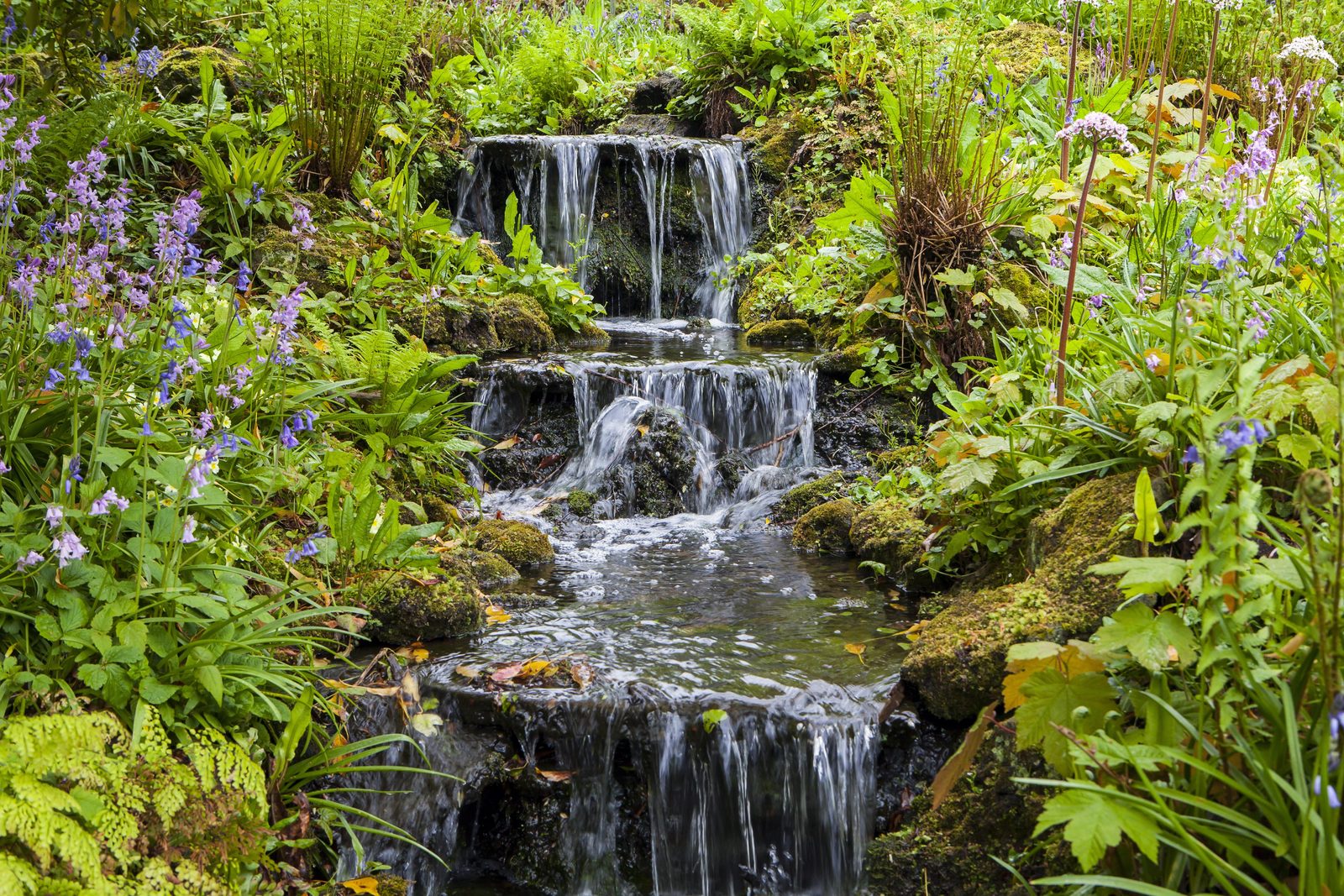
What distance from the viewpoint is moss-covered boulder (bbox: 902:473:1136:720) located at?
9.07 ft

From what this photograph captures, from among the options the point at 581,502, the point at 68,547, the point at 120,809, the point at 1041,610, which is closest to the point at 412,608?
the point at 120,809

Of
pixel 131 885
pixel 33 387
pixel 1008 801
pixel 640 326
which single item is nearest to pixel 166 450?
pixel 33 387

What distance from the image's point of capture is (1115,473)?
3.03 m

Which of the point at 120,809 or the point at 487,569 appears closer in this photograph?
the point at 120,809

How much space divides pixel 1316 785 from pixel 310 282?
17.3 feet

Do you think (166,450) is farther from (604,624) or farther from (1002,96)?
(1002,96)

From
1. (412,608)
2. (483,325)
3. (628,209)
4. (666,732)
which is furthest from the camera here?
(628,209)

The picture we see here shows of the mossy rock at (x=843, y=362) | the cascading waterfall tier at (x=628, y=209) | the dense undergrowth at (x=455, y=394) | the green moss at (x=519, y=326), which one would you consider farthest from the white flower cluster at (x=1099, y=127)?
the cascading waterfall tier at (x=628, y=209)

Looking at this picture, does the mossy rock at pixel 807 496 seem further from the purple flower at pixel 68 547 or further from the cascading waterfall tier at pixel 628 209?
the purple flower at pixel 68 547

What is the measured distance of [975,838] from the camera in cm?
259

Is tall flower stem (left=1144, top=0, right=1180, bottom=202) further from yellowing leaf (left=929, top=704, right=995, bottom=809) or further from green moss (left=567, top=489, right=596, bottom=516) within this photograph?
green moss (left=567, top=489, right=596, bottom=516)

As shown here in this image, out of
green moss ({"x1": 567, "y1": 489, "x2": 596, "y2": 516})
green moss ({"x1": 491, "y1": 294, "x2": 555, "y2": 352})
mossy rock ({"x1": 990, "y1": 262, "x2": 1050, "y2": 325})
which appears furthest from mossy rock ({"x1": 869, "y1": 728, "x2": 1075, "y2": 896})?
green moss ({"x1": 491, "y1": 294, "x2": 555, "y2": 352})

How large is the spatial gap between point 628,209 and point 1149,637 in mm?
7145

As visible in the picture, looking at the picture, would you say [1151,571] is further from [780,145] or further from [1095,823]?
[780,145]
